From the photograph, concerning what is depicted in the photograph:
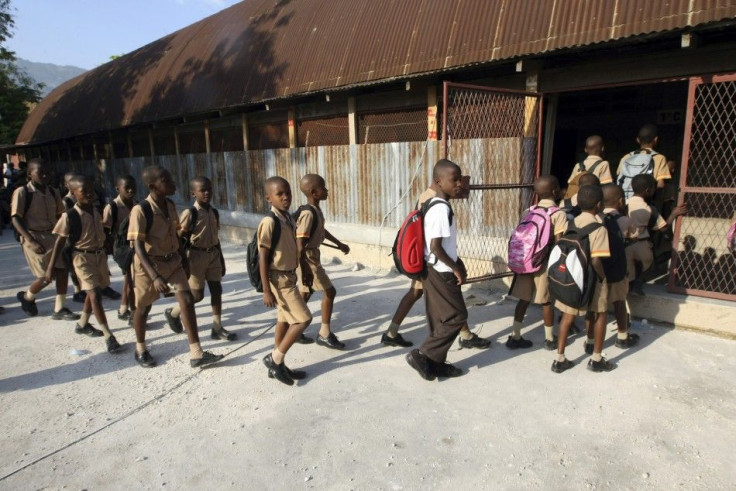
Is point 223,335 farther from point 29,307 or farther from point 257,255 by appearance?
point 29,307

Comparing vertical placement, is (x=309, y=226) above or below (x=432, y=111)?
below

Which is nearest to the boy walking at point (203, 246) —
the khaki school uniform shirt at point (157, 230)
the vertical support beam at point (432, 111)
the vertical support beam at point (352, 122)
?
the khaki school uniform shirt at point (157, 230)

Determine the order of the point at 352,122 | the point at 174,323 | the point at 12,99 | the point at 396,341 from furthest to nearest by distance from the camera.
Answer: the point at 12,99 < the point at 352,122 < the point at 174,323 < the point at 396,341

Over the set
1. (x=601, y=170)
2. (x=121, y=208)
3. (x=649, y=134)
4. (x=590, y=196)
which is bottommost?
(x=121, y=208)

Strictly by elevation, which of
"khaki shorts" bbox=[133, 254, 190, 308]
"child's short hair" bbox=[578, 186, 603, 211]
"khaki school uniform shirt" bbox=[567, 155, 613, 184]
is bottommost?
"khaki shorts" bbox=[133, 254, 190, 308]

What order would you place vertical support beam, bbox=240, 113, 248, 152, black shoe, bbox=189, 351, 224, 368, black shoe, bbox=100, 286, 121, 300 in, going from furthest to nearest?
vertical support beam, bbox=240, 113, 248, 152, black shoe, bbox=100, 286, 121, 300, black shoe, bbox=189, 351, 224, 368

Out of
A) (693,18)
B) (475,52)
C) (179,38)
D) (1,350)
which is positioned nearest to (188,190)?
(179,38)

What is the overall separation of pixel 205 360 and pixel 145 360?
1.73 ft

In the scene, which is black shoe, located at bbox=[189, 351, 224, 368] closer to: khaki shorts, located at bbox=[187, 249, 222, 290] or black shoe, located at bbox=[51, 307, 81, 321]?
khaki shorts, located at bbox=[187, 249, 222, 290]

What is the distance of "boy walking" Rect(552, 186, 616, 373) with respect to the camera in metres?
3.35

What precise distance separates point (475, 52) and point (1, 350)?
19.7ft

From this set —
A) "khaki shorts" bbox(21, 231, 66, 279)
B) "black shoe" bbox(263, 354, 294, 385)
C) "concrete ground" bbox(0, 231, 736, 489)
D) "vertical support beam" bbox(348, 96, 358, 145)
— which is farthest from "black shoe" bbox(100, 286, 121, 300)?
"vertical support beam" bbox(348, 96, 358, 145)

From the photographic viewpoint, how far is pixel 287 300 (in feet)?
11.4

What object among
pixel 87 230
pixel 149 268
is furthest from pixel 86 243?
pixel 149 268
